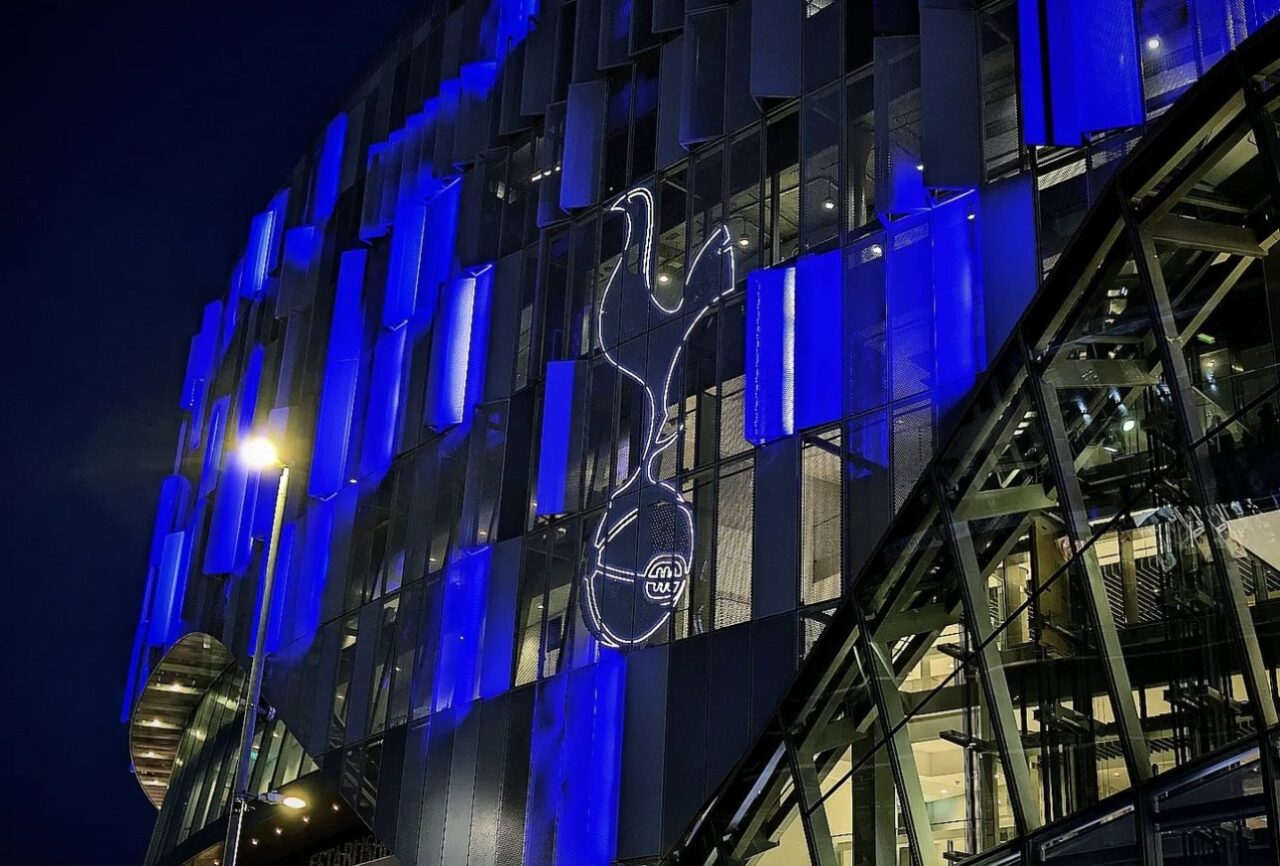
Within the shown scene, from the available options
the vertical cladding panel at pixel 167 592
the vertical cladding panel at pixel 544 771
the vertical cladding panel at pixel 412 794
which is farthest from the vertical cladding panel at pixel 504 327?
the vertical cladding panel at pixel 167 592

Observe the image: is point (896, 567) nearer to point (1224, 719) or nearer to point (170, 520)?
point (1224, 719)

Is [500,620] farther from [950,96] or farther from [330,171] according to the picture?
[330,171]

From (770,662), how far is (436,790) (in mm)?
10114

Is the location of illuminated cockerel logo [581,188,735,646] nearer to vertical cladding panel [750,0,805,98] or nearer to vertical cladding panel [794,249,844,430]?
vertical cladding panel [794,249,844,430]

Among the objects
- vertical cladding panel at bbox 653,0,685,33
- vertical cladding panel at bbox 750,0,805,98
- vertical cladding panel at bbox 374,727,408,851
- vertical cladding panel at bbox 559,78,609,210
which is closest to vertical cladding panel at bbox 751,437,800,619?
vertical cladding panel at bbox 750,0,805,98

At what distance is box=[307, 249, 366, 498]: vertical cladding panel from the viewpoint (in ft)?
122

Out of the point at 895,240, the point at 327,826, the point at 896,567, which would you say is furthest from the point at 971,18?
the point at 327,826

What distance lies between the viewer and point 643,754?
2388cm

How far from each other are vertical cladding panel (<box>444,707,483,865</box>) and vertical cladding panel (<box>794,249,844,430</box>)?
10076 mm

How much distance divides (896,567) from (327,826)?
100 feet

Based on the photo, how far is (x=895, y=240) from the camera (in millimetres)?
22328

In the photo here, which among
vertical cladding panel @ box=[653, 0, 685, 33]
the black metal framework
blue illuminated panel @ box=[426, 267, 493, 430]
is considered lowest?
the black metal framework

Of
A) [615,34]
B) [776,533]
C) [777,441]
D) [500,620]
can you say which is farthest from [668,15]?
[500,620]

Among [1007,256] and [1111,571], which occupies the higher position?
[1007,256]
